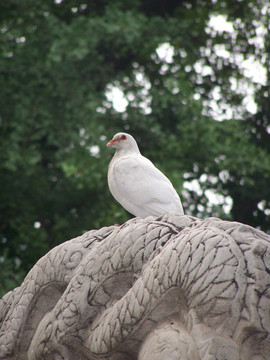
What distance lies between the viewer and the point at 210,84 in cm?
695

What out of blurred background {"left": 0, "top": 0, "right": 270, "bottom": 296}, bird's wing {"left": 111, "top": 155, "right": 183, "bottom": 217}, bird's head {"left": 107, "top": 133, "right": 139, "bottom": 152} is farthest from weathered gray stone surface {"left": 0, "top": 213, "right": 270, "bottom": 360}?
blurred background {"left": 0, "top": 0, "right": 270, "bottom": 296}

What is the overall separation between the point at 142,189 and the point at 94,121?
2996 millimetres

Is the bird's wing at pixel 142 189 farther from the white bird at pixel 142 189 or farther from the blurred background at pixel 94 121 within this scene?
the blurred background at pixel 94 121

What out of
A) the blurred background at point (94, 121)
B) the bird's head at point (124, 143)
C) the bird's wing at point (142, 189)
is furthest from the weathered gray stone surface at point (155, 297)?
the blurred background at point (94, 121)

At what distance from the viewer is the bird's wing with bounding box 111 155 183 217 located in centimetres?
275

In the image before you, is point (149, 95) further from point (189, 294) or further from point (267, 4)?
point (189, 294)

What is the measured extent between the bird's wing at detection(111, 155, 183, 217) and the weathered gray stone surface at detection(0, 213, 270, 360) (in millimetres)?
251

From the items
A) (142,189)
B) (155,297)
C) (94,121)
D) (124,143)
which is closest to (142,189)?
(142,189)

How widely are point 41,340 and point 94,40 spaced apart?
382 centimetres

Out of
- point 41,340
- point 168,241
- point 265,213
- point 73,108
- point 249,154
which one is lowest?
point 265,213

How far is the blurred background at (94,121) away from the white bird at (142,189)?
2422mm

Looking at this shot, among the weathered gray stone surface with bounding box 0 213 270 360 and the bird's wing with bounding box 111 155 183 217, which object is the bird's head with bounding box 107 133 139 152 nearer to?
the bird's wing with bounding box 111 155 183 217

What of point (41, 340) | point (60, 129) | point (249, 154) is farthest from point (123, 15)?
point (41, 340)

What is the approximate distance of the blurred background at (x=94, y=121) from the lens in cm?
566
